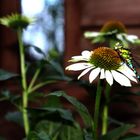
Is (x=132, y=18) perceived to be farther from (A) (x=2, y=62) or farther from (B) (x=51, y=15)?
(A) (x=2, y=62)

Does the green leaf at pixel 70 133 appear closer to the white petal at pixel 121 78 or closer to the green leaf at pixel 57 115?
the green leaf at pixel 57 115

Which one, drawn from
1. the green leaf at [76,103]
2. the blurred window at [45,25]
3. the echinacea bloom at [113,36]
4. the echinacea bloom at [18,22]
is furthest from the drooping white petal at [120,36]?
the blurred window at [45,25]

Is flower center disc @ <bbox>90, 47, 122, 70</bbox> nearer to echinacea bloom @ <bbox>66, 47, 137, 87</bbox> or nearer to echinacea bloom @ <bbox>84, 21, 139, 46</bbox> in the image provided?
echinacea bloom @ <bbox>66, 47, 137, 87</bbox>

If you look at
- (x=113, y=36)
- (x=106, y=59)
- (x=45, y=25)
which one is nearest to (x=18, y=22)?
(x=113, y=36)

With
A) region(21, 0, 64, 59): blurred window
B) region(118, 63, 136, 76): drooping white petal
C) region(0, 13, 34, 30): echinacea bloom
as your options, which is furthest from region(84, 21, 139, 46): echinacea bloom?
region(21, 0, 64, 59): blurred window

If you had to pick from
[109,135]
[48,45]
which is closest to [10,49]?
[48,45]

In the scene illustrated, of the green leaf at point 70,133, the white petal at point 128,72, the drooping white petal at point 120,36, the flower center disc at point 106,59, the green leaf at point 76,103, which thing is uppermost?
the drooping white petal at point 120,36

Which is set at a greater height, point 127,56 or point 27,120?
point 127,56
